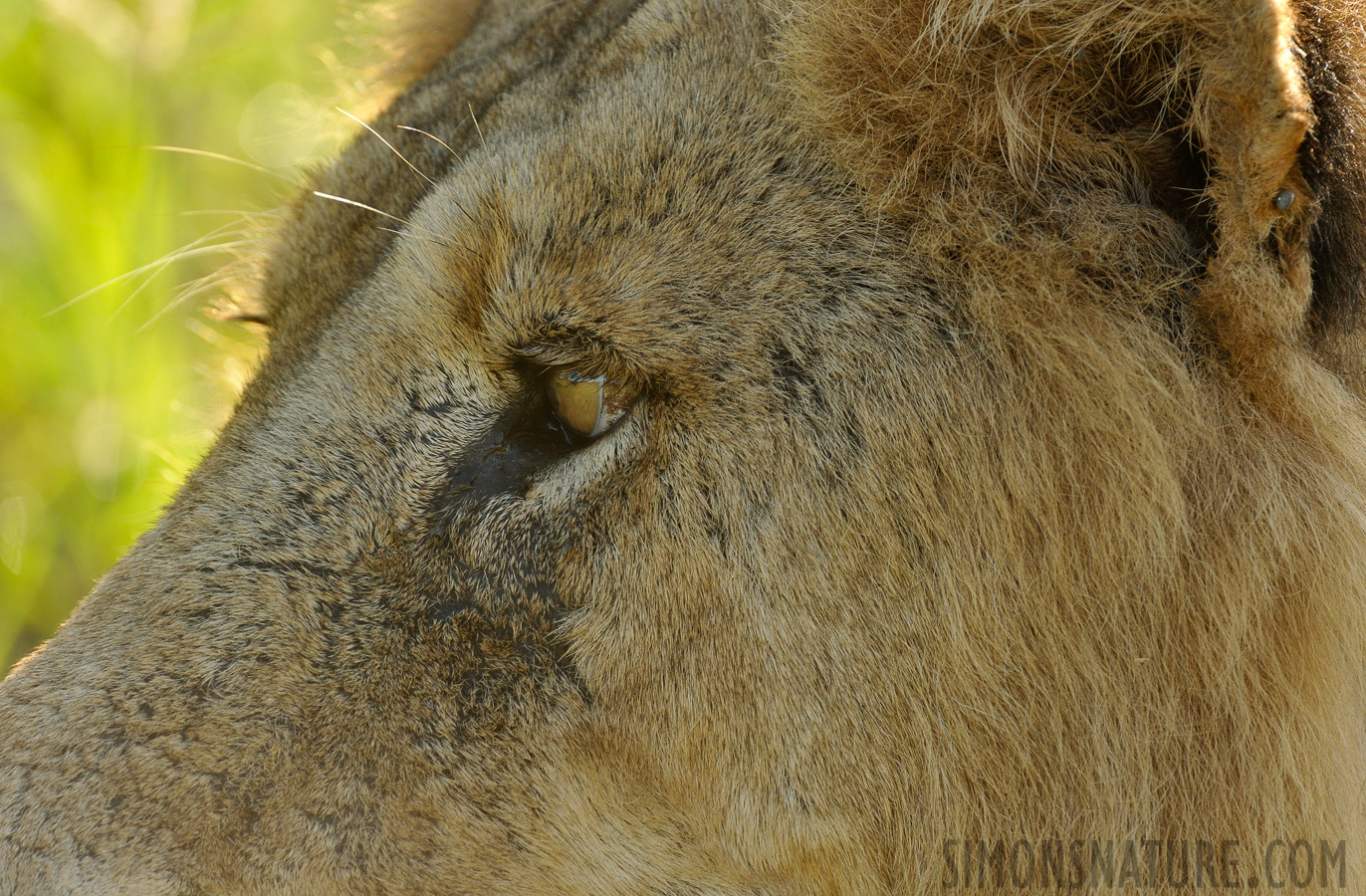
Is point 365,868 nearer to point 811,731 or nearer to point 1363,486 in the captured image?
point 811,731

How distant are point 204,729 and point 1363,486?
1685 millimetres

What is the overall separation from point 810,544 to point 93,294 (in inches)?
128

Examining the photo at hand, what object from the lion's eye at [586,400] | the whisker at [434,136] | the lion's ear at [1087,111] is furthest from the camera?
the whisker at [434,136]

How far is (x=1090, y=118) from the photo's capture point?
1.64m

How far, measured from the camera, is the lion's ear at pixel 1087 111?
141 centimetres

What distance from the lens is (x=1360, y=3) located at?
57.3 inches

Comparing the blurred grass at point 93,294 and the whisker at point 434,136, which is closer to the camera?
the whisker at point 434,136

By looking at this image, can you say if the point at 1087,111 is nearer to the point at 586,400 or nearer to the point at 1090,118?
the point at 1090,118

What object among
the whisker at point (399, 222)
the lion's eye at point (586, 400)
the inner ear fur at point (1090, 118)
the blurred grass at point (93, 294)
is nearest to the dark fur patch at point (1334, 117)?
the inner ear fur at point (1090, 118)

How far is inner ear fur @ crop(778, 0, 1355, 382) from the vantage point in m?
1.42

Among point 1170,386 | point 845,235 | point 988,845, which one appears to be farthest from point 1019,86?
point 988,845

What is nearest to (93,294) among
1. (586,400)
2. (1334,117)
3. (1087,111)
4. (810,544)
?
(586,400)

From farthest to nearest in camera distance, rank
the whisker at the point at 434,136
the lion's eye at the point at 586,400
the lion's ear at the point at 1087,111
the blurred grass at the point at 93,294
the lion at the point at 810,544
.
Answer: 1. the blurred grass at the point at 93,294
2. the whisker at the point at 434,136
3. the lion's eye at the point at 586,400
4. the lion at the point at 810,544
5. the lion's ear at the point at 1087,111

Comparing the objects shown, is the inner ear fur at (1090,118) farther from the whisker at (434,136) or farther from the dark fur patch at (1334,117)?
the whisker at (434,136)
